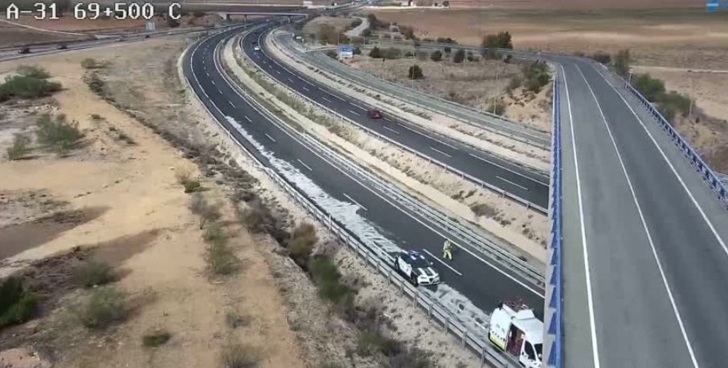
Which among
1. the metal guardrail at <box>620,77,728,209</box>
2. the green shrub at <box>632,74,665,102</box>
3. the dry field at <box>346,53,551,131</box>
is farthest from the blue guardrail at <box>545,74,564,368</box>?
the green shrub at <box>632,74,665,102</box>

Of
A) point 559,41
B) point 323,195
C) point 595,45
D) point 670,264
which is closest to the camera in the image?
point 670,264

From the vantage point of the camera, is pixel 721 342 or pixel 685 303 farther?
pixel 685 303

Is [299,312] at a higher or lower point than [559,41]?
lower

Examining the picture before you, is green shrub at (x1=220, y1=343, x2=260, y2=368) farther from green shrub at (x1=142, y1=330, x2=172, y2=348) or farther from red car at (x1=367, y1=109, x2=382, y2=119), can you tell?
red car at (x1=367, y1=109, x2=382, y2=119)

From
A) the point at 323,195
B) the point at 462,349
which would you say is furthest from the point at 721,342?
the point at 323,195

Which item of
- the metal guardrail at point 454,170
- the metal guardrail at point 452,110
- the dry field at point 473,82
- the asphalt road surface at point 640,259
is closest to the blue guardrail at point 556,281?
the asphalt road surface at point 640,259

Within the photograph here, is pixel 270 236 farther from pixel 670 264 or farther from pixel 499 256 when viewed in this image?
pixel 670 264

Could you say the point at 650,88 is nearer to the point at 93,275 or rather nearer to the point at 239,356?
the point at 239,356
